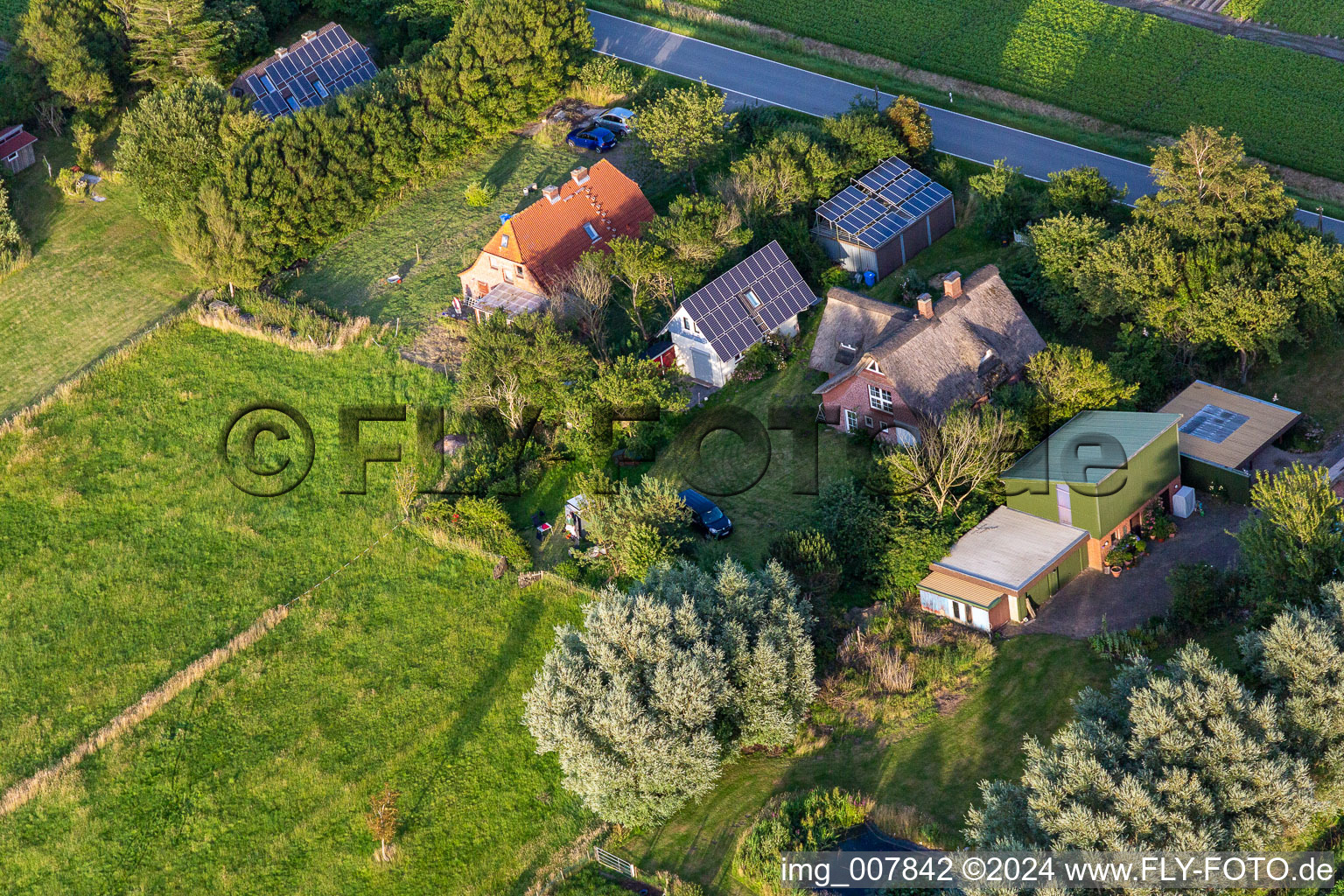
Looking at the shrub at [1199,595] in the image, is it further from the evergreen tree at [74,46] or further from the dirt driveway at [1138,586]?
the evergreen tree at [74,46]

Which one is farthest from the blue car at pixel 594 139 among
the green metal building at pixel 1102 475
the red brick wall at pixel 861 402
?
the green metal building at pixel 1102 475

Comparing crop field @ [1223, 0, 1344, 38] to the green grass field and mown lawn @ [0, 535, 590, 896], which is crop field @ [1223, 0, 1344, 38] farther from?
the green grass field

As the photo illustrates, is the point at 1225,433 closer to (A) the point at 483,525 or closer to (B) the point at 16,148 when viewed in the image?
(A) the point at 483,525

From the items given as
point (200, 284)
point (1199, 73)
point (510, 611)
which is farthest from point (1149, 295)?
point (200, 284)

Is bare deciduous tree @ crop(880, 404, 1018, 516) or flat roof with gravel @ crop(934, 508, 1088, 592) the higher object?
bare deciduous tree @ crop(880, 404, 1018, 516)

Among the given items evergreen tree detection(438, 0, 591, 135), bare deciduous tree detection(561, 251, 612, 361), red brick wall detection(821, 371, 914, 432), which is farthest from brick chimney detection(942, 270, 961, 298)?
evergreen tree detection(438, 0, 591, 135)

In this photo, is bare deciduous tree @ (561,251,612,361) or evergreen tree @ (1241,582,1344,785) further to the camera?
bare deciduous tree @ (561,251,612,361)
